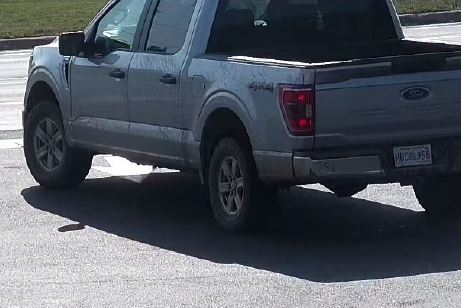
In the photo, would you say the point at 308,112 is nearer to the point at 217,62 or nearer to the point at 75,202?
the point at 217,62

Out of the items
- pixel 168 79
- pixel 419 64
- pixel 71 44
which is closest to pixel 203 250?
pixel 168 79

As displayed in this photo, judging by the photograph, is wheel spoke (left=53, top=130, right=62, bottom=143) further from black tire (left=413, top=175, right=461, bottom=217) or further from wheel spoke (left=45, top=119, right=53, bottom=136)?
black tire (left=413, top=175, right=461, bottom=217)

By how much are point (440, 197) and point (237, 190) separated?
1709mm

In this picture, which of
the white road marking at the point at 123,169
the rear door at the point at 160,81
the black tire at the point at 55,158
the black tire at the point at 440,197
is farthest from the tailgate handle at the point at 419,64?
the white road marking at the point at 123,169

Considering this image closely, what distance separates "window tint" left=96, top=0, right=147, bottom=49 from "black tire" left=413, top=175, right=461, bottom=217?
8.61 ft

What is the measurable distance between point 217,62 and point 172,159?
3.35ft

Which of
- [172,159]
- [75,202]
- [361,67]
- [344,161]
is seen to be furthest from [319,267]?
[75,202]

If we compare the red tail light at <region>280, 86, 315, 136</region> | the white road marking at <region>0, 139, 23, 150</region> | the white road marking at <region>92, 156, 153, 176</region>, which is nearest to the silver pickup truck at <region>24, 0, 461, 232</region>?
the red tail light at <region>280, 86, 315, 136</region>

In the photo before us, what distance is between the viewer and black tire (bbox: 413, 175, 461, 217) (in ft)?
33.5

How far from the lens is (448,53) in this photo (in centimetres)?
934

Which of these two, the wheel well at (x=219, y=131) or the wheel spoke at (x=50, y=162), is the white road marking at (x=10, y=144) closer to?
the wheel spoke at (x=50, y=162)

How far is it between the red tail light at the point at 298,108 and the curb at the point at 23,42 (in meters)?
18.7

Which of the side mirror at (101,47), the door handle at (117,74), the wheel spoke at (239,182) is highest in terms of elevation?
the side mirror at (101,47)

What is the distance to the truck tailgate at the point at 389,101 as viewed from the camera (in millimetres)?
8961
